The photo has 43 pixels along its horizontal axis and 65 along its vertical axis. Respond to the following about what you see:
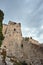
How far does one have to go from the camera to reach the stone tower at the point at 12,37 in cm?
6071

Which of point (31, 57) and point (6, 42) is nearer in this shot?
point (31, 57)

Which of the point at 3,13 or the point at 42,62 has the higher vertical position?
the point at 3,13

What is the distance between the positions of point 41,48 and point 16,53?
9.44 m

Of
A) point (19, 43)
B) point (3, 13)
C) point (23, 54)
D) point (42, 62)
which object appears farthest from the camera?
point (19, 43)

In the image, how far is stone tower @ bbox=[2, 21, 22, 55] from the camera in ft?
199

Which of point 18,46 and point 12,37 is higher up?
point 12,37

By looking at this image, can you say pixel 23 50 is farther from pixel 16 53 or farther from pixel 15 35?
pixel 15 35

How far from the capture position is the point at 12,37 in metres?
63.6

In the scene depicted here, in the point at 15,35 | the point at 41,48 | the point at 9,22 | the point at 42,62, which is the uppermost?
the point at 9,22

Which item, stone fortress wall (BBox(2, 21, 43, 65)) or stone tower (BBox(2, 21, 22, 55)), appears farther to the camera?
stone tower (BBox(2, 21, 22, 55))

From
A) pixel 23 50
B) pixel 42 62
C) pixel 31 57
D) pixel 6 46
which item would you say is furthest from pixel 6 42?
pixel 42 62

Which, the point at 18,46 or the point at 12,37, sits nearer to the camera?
the point at 18,46

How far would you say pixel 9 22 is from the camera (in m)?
66.4

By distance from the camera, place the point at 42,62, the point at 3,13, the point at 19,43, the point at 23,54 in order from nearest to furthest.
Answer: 1. the point at 42,62
2. the point at 3,13
3. the point at 23,54
4. the point at 19,43
